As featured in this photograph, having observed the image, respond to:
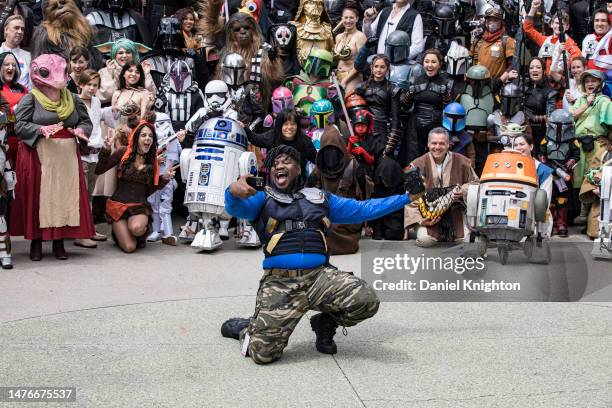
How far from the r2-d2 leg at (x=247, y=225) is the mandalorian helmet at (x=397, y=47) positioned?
8.13ft

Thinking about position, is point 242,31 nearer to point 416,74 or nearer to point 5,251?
point 416,74

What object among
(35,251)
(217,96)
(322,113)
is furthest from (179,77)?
(35,251)

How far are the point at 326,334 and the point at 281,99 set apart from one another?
469 cm

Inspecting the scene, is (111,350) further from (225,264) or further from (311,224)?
(225,264)

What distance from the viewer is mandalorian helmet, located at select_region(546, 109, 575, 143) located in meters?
10.1

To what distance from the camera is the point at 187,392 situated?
211 inches

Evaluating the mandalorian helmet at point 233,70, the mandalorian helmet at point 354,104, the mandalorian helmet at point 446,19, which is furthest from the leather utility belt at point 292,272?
the mandalorian helmet at point 446,19

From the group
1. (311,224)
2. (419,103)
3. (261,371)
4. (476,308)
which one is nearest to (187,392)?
(261,371)

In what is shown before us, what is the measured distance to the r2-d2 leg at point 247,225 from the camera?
915 centimetres

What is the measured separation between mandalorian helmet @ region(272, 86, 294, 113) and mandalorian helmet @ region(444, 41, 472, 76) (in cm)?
187

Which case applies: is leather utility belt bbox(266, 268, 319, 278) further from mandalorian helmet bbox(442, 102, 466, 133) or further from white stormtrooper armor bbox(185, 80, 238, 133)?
mandalorian helmet bbox(442, 102, 466, 133)

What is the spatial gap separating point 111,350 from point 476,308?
9.07ft

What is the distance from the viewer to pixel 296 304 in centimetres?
598

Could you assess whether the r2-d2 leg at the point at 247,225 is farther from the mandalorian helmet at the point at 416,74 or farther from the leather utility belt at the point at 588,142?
the leather utility belt at the point at 588,142
